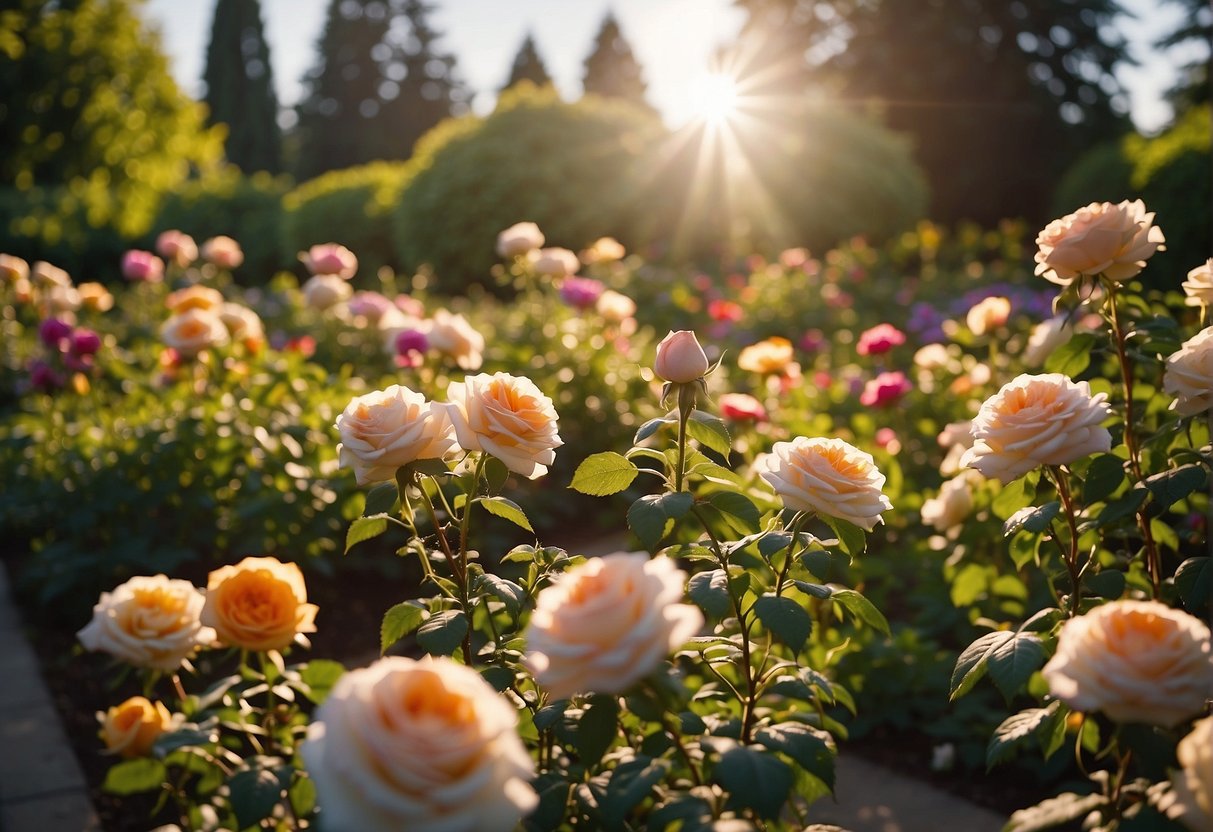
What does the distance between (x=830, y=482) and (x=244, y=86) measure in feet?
125

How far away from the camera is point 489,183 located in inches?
422

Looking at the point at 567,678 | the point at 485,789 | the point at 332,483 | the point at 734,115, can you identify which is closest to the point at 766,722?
the point at 567,678

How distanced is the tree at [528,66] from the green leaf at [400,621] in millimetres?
36733

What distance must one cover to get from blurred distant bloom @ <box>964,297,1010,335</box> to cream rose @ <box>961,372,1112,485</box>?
1.59 m

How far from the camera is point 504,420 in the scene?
1.29m

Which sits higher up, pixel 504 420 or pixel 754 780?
pixel 504 420

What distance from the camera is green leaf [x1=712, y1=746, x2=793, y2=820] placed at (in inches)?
39.1

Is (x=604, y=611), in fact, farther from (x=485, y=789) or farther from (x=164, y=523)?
(x=164, y=523)

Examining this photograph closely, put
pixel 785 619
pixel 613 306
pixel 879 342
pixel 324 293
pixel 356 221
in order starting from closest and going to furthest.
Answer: pixel 785 619 < pixel 879 342 < pixel 613 306 < pixel 324 293 < pixel 356 221

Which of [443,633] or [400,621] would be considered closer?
[443,633]

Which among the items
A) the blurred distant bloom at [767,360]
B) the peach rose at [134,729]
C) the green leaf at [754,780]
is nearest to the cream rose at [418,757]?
the green leaf at [754,780]

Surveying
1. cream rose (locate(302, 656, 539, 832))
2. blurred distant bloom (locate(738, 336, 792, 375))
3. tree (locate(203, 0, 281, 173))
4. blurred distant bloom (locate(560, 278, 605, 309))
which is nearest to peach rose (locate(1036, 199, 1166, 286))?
cream rose (locate(302, 656, 539, 832))

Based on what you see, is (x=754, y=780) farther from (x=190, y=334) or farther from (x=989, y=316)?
(x=190, y=334)

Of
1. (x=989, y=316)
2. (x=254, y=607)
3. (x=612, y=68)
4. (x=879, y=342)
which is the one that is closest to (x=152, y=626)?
(x=254, y=607)
